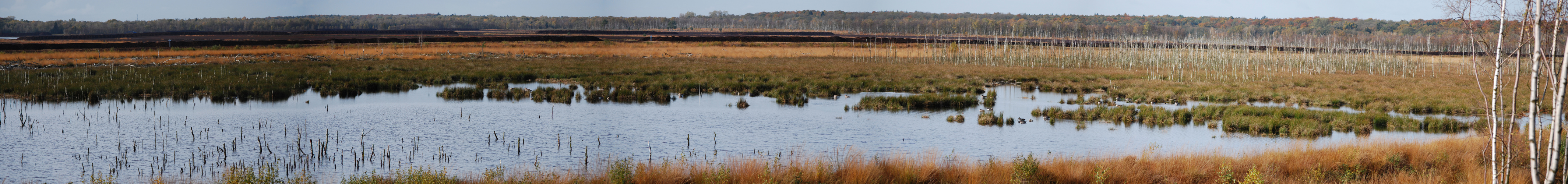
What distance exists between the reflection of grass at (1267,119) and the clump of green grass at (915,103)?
313cm

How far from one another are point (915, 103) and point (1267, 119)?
8.97 metres

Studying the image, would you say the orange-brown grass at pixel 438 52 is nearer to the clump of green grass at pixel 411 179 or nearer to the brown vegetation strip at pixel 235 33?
the brown vegetation strip at pixel 235 33

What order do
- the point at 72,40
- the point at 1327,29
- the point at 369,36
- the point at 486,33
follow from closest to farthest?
the point at 72,40, the point at 369,36, the point at 486,33, the point at 1327,29

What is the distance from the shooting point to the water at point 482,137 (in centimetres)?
1325

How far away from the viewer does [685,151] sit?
14.9 metres

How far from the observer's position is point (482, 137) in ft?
55.2

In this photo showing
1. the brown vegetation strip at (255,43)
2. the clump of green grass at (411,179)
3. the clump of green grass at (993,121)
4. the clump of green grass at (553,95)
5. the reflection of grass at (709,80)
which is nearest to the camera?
the clump of green grass at (411,179)

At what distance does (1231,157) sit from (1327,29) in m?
176

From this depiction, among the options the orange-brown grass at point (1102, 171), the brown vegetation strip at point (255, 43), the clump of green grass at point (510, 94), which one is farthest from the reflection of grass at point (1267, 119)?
the brown vegetation strip at point (255, 43)

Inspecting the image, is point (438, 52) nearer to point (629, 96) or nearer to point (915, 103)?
point (629, 96)

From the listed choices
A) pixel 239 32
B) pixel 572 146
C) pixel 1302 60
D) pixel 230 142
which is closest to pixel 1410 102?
pixel 572 146

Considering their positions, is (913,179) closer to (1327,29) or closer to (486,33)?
(486,33)

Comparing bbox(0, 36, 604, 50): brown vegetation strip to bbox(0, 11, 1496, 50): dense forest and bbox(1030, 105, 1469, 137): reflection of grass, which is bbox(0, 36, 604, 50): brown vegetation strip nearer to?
bbox(0, 11, 1496, 50): dense forest

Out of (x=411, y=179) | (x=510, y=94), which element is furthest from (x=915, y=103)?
(x=411, y=179)
